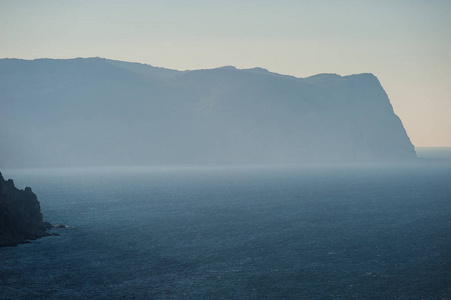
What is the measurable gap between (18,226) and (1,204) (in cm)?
357

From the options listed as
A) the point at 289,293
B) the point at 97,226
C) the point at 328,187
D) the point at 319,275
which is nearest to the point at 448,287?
the point at 319,275

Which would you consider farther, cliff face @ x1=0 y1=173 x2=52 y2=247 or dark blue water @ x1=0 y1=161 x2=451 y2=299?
cliff face @ x1=0 y1=173 x2=52 y2=247

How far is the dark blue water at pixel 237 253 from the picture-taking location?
39.0 m

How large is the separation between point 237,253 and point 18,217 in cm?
3046

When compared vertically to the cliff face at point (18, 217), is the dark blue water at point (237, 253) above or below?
below

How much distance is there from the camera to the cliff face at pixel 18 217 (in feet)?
188

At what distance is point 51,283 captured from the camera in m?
40.2

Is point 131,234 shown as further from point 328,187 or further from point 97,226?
point 328,187

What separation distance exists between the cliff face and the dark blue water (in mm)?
2727

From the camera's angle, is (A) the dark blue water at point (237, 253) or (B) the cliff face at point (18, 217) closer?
(A) the dark blue water at point (237, 253)

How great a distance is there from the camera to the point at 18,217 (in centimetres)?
6112

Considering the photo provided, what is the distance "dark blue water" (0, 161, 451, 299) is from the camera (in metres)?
39.0

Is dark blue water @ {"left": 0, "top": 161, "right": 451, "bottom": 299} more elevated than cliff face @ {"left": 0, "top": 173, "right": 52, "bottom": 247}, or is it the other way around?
cliff face @ {"left": 0, "top": 173, "right": 52, "bottom": 247}

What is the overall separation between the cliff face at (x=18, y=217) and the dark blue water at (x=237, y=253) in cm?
273
